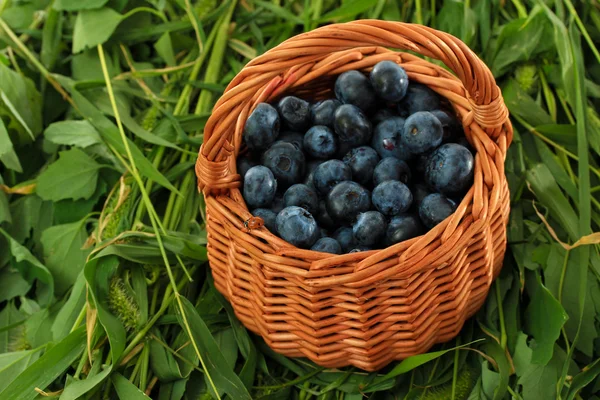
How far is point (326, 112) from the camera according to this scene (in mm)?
933

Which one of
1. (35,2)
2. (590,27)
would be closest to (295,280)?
(590,27)

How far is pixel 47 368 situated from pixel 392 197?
0.55m

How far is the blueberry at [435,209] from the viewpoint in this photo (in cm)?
79

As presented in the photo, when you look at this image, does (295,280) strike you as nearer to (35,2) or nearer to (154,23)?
(154,23)

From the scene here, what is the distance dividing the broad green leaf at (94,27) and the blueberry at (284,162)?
0.50 metres

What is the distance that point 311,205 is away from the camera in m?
0.85

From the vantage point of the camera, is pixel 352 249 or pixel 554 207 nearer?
pixel 352 249

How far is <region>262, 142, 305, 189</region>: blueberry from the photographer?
88cm

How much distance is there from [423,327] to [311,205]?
8.7 inches

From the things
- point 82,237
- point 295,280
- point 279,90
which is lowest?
point 82,237

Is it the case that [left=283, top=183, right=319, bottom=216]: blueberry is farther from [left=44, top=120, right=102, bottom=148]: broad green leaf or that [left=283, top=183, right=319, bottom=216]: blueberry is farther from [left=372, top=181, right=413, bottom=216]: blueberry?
[left=44, top=120, right=102, bottom=148]: broad green leaf

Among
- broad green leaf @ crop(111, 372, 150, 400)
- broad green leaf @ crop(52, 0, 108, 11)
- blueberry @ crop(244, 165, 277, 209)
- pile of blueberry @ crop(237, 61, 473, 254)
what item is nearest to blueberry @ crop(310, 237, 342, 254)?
pile of blueberry @ crop(237, 61, 473, 254)

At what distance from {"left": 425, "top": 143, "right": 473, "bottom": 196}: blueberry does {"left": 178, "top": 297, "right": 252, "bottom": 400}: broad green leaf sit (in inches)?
15.0

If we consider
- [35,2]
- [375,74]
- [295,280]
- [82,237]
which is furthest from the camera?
[35,2]
